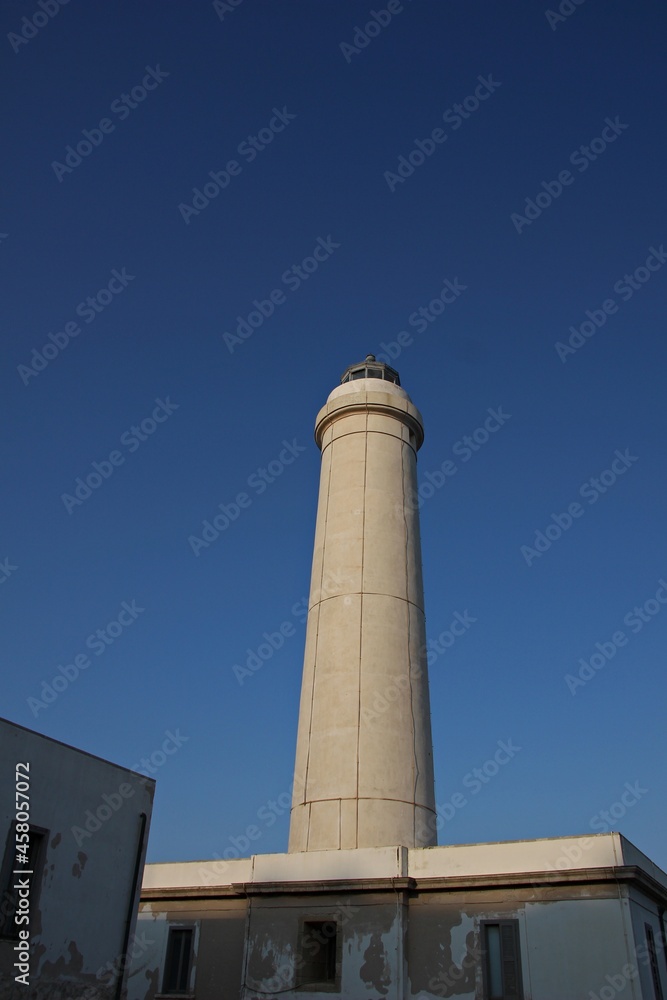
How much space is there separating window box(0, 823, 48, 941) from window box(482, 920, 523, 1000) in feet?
28.4

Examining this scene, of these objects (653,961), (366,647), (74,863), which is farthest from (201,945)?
(653,961)

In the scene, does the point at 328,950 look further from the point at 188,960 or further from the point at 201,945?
the point at 188,960

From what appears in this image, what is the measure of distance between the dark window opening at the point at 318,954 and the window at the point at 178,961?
303 centimetres

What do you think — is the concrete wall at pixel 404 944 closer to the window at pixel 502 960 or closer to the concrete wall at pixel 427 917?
the concrete wall at pixel 427 917

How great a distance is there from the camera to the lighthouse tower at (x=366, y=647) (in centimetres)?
1938

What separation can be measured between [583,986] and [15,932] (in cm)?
991

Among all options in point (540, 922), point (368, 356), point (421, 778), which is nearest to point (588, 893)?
point (540, 922)

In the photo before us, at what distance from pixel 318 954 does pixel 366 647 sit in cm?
699

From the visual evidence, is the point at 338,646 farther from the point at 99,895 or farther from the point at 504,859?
the point at 99,895

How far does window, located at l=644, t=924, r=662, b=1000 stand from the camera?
15.6 metres

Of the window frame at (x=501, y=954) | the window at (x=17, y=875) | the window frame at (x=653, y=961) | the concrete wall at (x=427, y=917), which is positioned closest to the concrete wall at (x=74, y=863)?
the window at (x=17, y=875)

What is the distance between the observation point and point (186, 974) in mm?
18297

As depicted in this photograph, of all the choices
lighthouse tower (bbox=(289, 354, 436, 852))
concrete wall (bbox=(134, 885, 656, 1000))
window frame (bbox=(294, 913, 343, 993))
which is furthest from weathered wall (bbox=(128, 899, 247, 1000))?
lighthouse tower (bbox=(289, 354, 436, 852))

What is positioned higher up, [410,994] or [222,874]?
[222,874]
